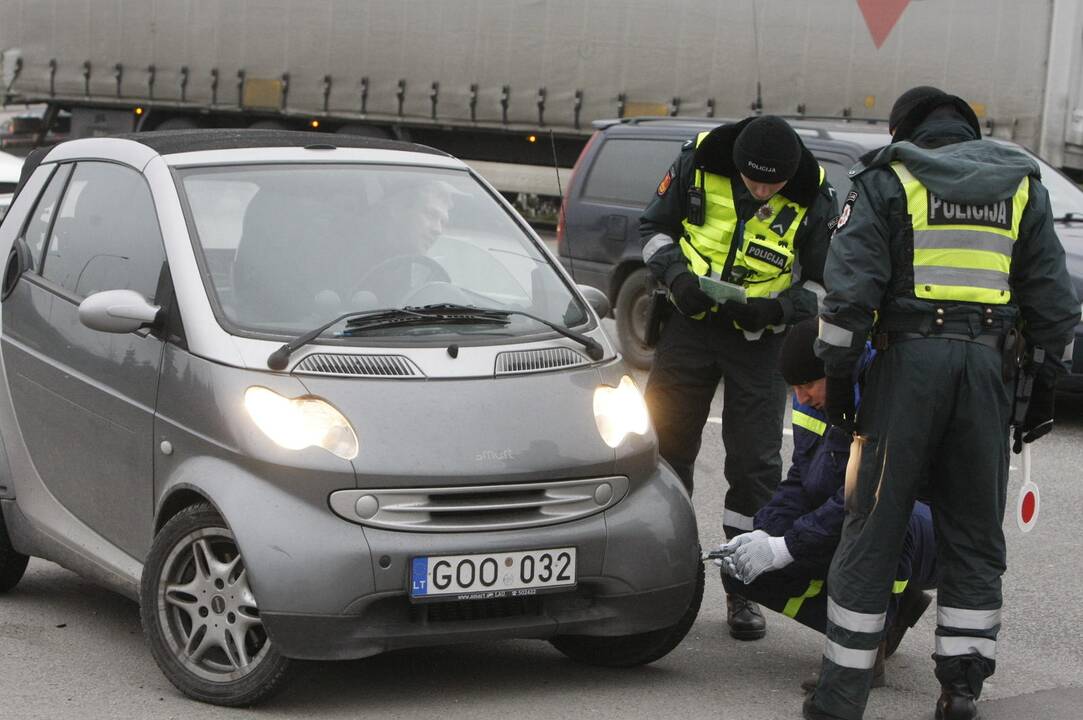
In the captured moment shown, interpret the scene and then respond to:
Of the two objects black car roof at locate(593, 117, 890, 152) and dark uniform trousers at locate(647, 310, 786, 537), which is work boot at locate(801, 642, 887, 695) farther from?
black car roof at locate(593, 117, 890, 152)

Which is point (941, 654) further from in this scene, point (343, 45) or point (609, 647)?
point (343, 45)

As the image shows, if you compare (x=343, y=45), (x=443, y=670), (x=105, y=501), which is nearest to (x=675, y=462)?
(x=443, y=670)

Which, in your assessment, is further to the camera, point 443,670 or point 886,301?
point 443,670

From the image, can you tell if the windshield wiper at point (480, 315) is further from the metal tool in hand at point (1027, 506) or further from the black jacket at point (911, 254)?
the metal tool in hand at point (1027, 506)

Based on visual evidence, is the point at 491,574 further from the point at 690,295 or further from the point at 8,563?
the point at 8,563

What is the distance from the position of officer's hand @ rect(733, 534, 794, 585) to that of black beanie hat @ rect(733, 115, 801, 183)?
134 cm

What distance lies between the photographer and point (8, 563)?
5984 millimetres

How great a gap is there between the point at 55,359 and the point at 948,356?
2.80 m

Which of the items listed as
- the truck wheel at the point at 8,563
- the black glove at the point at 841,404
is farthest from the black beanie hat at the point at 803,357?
the truck wheel at the point at 8,563

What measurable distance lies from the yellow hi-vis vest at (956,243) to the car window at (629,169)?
22.9 feet

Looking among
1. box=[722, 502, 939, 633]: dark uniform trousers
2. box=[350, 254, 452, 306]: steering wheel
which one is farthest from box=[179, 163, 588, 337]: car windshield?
box=[722, 502, 939, 633]: dark uniform trousers

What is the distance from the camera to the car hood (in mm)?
4629

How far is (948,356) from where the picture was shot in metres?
4.67

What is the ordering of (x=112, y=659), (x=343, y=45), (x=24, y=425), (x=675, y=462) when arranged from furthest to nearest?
1. (x=343, y=45)
2. (x=675, y=462)
3. (x=24, y=425)
4. (x=112, y=659)
